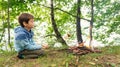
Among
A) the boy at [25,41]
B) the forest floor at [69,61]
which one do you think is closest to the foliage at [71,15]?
the boy at [25,41]

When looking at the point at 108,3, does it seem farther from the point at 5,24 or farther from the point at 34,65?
the point at 34,65

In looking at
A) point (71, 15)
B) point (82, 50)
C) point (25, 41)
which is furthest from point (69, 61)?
point (71, 15)

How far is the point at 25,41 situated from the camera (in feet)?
22.5

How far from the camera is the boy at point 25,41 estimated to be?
6844 millimetres

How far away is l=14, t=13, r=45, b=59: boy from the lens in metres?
6.84

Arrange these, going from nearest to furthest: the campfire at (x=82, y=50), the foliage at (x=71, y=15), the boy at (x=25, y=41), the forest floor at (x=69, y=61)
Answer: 1. the forest floor at (x=69, y=61)
2. the boy at (x=25, y=41)
3. the campfire at (x=82, y=50)
4. the foliage at (x=71, y=15)

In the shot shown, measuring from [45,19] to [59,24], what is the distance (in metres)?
1.55

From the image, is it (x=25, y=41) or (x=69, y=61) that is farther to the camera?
(x=25, y=41)

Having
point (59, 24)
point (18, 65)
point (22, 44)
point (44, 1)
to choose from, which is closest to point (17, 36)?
point (22, 44)

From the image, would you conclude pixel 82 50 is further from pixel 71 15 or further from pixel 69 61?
pixel 71 15

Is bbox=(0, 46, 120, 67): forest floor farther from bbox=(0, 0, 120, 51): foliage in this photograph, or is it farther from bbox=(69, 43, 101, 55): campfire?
bbox=(0, 0, 120, 51): foliage

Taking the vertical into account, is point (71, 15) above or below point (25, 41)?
below

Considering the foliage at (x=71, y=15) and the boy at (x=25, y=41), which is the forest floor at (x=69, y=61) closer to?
the boy at (x=25, y=41)

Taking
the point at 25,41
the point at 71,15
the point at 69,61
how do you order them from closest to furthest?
the point at 69,61, the point at 25,41, the point at 71,15
